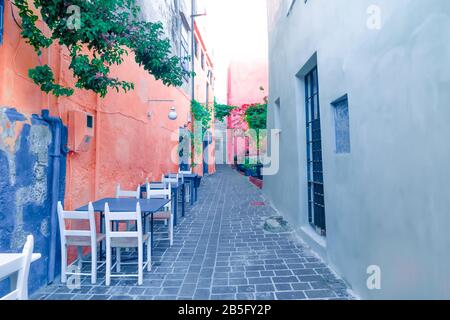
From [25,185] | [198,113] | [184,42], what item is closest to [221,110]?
[198,113]

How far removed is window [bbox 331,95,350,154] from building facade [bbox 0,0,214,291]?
11.0 feet

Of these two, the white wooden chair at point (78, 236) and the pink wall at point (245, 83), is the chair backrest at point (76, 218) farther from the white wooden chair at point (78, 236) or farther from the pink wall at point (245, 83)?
the pink wall at point (245, 83)

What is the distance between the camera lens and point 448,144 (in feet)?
5.46

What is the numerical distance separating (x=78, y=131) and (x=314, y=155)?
370 centimetres

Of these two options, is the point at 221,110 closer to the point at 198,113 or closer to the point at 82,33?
the point at 198,113

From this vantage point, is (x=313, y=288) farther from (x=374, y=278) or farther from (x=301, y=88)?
(x=301, y=88)

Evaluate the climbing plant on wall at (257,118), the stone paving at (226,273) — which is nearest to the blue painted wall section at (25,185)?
the stone paving at (226,273)

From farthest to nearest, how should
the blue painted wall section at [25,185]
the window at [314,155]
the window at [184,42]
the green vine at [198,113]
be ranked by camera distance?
the green vine at [198,113] < the window at [184,42] < the window at [314,155] < the blue painted wall section at [25,185]

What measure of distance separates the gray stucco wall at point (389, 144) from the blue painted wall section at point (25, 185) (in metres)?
3.46

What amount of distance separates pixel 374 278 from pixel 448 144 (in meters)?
1.50

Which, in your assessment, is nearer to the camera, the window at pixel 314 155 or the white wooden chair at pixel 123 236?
the white wooden chair at pixel 123 236

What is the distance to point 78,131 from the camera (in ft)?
11.8

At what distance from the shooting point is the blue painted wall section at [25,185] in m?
2.59
